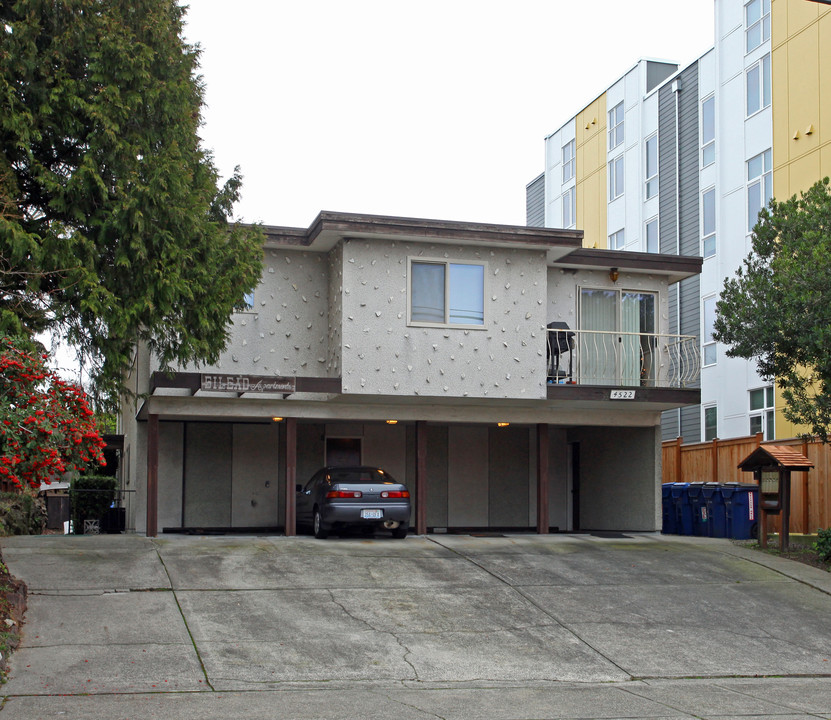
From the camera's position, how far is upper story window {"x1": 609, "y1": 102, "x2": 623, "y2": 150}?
3592 cm

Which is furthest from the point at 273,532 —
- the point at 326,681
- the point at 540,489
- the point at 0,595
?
the point at 326,681

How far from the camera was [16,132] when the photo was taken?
40.9 ft

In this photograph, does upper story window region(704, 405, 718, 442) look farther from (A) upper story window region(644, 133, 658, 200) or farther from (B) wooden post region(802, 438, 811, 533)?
(B) wooden post region(802, 438, 811, 533)

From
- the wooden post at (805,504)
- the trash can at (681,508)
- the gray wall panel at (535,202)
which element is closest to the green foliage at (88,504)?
the trash can at (681,508)

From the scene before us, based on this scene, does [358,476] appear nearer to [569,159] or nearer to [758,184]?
[758,184]

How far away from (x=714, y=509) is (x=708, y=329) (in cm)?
1098

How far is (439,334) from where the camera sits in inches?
708

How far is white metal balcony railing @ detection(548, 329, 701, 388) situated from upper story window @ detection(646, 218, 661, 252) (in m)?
13.8

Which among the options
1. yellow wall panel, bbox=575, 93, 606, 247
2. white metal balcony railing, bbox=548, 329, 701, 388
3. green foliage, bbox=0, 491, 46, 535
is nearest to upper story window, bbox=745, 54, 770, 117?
yellow wall panel, bbox=575, 93, 606, 247

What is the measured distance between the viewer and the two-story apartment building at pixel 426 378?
1762 cm

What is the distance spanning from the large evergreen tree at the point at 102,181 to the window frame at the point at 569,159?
2779cm

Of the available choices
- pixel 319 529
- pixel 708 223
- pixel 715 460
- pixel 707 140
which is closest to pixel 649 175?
pixel 707 140

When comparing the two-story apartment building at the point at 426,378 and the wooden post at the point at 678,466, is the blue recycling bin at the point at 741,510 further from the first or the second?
the wooden post at the point at 678,466

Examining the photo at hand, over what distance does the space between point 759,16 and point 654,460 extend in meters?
14.6
